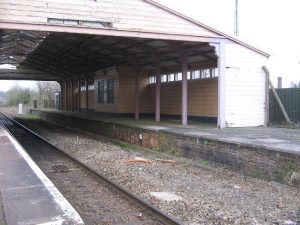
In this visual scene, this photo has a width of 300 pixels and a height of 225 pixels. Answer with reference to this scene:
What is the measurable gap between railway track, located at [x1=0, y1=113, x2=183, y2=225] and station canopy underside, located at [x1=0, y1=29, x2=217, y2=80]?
26.6 ft

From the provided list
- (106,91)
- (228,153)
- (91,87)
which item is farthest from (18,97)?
(228,153)

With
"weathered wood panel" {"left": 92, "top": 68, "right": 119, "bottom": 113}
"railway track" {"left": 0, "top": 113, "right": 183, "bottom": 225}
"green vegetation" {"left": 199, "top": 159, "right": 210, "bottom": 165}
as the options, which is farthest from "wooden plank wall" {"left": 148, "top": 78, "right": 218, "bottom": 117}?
"railway track" {"left": 0, "top": 113, "right": 183, "bottom": 225}

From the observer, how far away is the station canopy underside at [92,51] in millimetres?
18922

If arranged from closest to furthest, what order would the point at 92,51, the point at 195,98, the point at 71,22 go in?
the point at 71,22, the point at 195,98, the point at 92,51

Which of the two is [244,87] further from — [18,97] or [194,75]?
[18,97]

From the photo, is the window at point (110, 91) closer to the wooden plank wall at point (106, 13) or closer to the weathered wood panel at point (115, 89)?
the weathered wood panel at point (115, 89)

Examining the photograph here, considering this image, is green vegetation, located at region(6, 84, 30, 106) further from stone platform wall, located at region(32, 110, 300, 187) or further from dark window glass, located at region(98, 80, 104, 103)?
stone platform wall, located at region(32, 110, 300, 187)

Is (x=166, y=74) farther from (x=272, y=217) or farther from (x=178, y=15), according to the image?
(x=272, y=217)

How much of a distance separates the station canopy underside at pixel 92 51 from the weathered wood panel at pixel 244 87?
1364mm

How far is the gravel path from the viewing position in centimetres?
671

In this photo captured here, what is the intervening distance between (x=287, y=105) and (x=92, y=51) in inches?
441

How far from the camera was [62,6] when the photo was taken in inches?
549

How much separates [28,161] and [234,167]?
16.9 ft

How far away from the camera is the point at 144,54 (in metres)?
22.0
